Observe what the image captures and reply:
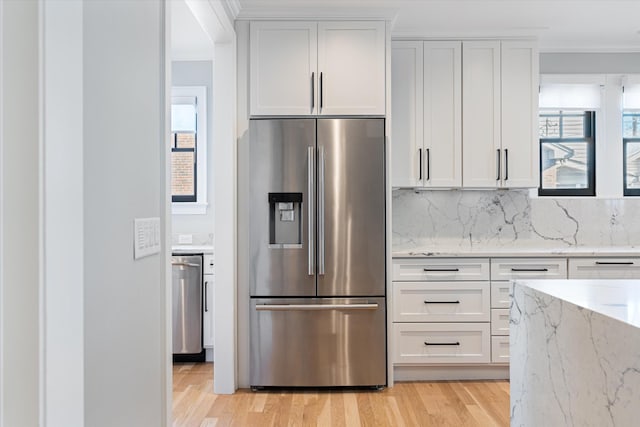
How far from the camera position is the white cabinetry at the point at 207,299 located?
370 cm

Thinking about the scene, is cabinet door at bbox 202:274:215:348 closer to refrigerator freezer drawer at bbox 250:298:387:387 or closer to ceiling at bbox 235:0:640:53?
refrigerator freezer drawer at bbox 250:298:387:387

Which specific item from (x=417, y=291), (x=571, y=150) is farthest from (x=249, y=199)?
(x=571, y=150)

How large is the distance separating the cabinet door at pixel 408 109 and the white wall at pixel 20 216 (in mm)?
2883

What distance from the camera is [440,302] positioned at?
3273mm

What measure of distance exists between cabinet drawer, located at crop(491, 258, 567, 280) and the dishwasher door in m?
2.27

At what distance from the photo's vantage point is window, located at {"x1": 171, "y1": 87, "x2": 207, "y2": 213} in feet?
13.6

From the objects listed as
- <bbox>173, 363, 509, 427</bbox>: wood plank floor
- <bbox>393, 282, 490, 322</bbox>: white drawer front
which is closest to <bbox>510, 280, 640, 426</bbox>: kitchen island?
<bbox>173, 363, 509, 427</bbox>: wood plank floor

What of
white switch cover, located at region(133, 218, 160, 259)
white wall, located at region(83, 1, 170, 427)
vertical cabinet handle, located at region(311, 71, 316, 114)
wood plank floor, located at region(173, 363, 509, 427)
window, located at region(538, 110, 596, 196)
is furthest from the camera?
window, located at region(538, 110, 596, 196)

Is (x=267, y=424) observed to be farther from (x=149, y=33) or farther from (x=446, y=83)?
(x=446, y=83)

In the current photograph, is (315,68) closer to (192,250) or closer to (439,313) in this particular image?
(192,250)

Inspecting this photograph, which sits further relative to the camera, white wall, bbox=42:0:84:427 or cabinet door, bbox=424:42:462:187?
cabinet door, bbox=424:42:462:187

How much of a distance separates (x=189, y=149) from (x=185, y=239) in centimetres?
83

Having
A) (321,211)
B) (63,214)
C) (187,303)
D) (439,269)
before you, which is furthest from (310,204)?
(63,214)

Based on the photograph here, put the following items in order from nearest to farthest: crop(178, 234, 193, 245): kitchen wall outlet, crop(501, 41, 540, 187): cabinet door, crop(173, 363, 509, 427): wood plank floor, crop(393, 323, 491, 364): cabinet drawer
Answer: crop(173, 363, 509, 427): wood plank floor < crop(393, 323, 491, 364): cabinet drawer < crop(501, 41, 540, 187): cabinet door < crop(178, 234, 193, 245): kitchen wall outlet
